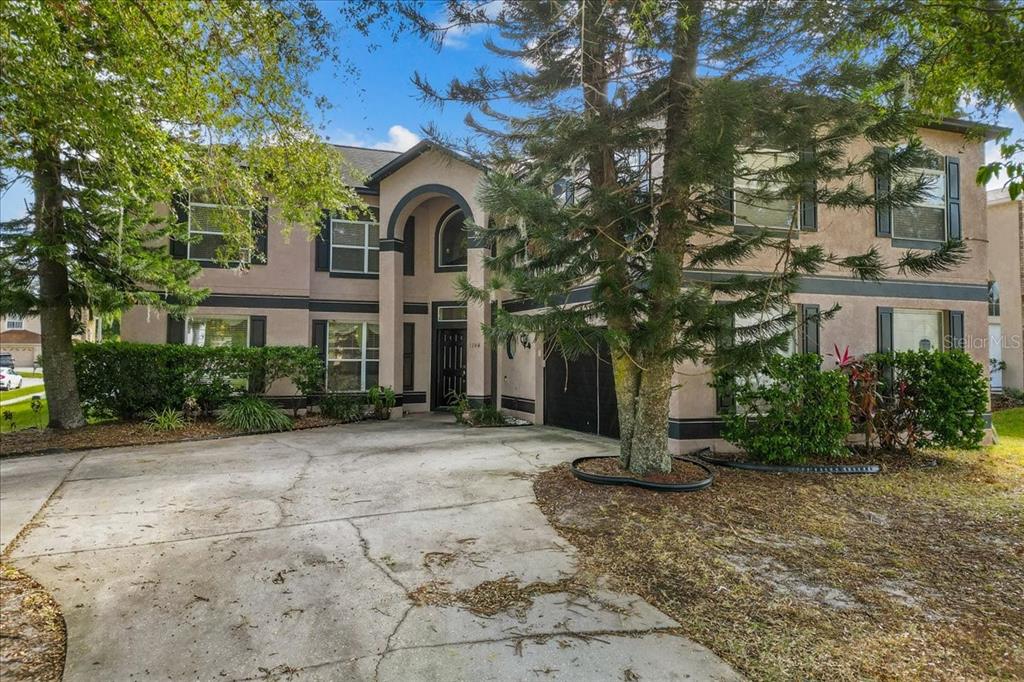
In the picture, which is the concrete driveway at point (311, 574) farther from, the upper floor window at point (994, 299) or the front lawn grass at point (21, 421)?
the upper floor window at point (994, 299)

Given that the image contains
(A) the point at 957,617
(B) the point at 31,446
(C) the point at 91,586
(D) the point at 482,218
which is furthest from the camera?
(D) the point at 482,218

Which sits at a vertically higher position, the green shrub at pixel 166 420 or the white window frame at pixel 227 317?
the white window frame at pixel 227 317

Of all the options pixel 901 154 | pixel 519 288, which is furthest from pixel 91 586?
pixel 901 154

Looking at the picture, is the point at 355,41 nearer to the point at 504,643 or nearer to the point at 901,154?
the point at 901,154

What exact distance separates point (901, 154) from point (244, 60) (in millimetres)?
7072

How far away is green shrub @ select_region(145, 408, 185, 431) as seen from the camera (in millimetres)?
10586

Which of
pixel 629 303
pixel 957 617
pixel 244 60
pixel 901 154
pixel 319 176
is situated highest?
pixel 244 60

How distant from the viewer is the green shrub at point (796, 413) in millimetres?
7340

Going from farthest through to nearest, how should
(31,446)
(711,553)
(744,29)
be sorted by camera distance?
(31,446) → (744,29) → (711,553)

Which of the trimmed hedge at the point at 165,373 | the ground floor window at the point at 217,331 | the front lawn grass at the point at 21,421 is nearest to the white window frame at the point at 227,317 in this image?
the ground floor window at the point at 217,331

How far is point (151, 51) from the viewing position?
18.0 feet

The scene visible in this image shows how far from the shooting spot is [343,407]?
1288 cm

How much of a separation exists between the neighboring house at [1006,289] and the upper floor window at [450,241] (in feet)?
54.5

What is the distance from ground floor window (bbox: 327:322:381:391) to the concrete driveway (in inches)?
261
